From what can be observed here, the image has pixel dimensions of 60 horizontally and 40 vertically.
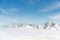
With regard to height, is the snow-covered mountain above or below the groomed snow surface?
above

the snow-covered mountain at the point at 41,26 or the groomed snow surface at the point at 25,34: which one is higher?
the snow-covered mountain at the point at 41,26

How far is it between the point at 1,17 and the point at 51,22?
572mm

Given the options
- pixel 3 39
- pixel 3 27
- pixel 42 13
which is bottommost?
pixel 3 39

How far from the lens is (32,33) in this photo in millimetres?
2012

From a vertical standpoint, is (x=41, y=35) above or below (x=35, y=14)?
below

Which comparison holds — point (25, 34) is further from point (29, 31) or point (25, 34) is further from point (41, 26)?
point (41, 26)

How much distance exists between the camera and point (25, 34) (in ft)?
6.57

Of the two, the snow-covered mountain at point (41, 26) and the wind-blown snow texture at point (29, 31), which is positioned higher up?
the snow-covered mountain at point (41, 26)

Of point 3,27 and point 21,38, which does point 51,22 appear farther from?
point 3,27

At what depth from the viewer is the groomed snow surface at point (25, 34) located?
6.54ft

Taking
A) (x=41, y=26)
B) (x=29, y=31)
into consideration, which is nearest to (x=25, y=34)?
(x=29, y=31)

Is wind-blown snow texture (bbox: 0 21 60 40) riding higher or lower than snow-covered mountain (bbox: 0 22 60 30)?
lower

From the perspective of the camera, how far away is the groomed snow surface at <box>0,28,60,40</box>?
199 centimetres

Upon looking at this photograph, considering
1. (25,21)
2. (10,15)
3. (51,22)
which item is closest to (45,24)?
(51,22)
